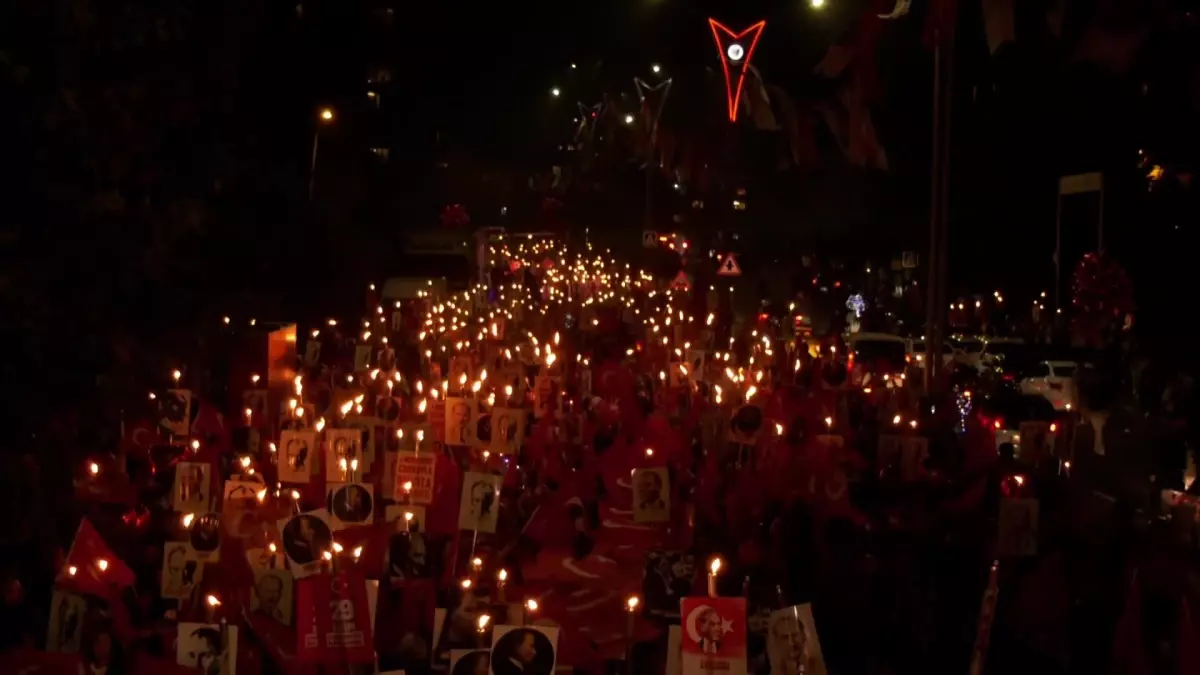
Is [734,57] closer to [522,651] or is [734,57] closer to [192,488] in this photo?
[192,488]

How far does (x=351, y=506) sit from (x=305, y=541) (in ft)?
4.19

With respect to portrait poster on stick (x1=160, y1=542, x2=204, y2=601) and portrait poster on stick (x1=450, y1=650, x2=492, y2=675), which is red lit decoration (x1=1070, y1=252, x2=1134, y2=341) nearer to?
portrait poster on stick (x1=450, y1=650, x2=492, y2=675)

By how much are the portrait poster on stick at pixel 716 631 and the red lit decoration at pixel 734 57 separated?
12711 mm

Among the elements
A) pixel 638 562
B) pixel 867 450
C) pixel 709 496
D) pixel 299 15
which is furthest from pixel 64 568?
pixel 299 15

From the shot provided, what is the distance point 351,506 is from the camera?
27.8ft

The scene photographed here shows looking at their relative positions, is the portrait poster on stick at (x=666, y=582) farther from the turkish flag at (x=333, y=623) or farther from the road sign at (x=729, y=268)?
the road sign at (x=729, y=268)

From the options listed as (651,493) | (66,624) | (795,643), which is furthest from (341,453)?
(795,643)

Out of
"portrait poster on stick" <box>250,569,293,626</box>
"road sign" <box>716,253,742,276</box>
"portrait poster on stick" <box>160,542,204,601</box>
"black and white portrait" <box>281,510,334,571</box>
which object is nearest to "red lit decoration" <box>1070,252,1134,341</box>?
"road sign" <box>716,253,742,276</box>

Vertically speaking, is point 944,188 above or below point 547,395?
above

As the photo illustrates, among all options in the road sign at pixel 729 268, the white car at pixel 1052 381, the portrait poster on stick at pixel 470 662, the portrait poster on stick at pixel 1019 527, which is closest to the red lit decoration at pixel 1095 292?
the white car at pixel 1052 381

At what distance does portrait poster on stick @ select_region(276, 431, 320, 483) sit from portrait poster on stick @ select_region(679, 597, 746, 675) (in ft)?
14.8

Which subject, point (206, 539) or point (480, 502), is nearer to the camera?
point (206, 539)

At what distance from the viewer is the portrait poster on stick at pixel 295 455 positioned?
378 inches

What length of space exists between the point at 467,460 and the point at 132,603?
→ 4.33 meters
